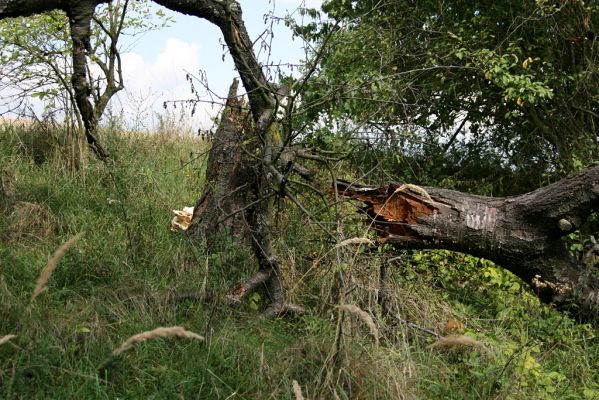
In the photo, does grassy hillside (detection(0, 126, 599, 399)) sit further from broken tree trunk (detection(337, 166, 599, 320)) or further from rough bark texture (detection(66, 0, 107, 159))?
rough bark texture (detection(66, 0, 107, 159))

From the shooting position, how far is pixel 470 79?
356 inches

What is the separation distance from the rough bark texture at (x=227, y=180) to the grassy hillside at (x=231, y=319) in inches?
10.7

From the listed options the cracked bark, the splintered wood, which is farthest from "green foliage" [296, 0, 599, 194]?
the cracked bark

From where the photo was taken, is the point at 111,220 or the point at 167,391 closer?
the point at 167,391

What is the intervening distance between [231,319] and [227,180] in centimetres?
158

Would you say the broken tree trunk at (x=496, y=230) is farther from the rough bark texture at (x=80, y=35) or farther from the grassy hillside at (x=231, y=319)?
the rough bark texture at (x=80, y=35)

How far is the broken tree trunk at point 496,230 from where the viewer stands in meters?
5.59

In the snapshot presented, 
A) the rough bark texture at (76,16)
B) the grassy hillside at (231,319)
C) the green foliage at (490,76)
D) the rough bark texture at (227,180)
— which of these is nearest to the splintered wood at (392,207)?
the grassy hillside at (231,319)

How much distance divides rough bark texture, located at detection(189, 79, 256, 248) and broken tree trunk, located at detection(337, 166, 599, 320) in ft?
2.88

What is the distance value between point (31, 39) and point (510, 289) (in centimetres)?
656

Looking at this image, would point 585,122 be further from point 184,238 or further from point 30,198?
point 30,198

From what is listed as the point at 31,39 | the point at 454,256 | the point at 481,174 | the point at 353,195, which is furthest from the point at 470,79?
the point at 31,39

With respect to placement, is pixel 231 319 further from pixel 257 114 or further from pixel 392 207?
pixel 392 207

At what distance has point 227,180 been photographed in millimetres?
Result: 5660
